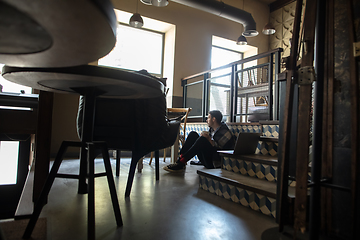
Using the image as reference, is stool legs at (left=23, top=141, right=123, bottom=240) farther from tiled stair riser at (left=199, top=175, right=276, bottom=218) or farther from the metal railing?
the metal railing

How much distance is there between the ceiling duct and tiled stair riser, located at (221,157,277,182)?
382cm

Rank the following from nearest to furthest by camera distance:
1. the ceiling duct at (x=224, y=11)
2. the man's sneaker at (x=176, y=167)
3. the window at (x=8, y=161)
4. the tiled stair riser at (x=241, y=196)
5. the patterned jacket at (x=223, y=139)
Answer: the tiled stair riser at (x=241, y=196), the window at (x=8, y=161), the man's sneaker at (x=176, y=167), the patterned jacket at (x=223, y=139), the ceiling duct at (x=224, y=11)

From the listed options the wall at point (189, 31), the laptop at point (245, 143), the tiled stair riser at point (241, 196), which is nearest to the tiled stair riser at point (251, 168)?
the laptop at point (245, 143)

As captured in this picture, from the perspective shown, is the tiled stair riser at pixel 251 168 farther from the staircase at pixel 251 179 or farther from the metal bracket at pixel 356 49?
the metal bracket at pixel 356 49

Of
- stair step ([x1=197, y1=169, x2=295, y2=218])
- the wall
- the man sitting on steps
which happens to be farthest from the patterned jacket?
the wall

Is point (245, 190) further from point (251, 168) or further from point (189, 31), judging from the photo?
point (189, 31)

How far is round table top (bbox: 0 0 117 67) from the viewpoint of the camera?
0.39 meters

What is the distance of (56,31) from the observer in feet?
1.56

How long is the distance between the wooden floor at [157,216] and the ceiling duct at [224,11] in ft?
13.7

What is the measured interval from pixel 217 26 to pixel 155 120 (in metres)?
5.33

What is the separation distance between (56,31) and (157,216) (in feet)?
3.94

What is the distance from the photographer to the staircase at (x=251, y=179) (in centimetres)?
156

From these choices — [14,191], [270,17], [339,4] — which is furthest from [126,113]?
[270,17]

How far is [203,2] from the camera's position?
4.97 m
